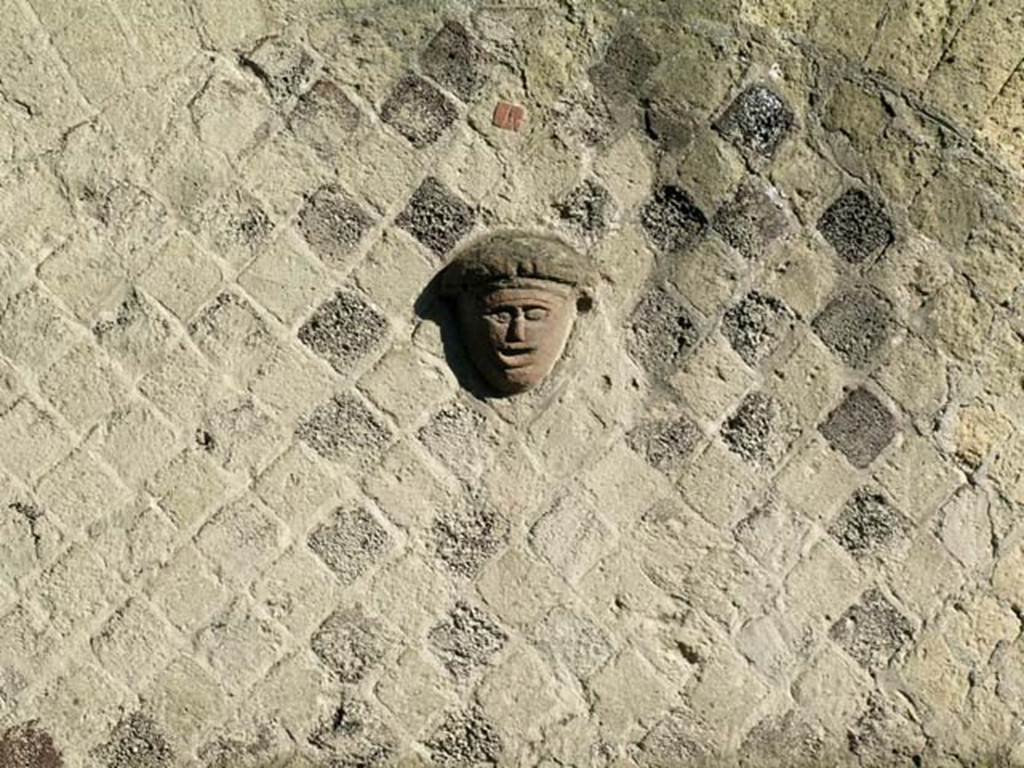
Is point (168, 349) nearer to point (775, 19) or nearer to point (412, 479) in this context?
point (412, 479)

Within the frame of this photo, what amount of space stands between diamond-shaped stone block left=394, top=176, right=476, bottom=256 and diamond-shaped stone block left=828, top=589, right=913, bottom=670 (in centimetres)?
113

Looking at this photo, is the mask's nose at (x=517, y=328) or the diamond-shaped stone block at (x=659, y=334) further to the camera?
the diamond-shaped stone block at (x=659, y=334)

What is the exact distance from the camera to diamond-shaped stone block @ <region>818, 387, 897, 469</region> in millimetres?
3516

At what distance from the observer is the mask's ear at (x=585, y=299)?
344 cm

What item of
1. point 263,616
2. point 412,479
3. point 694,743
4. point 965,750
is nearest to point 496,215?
point 412,479

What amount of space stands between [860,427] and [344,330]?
1097 millimetres

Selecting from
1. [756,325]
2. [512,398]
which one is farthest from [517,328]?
[756,325]

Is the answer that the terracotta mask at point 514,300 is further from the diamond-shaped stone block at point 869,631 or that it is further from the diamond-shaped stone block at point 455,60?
the diamond-shaped stone block at point 869,631

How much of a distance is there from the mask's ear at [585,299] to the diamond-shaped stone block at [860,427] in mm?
548

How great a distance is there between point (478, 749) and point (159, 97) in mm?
1472

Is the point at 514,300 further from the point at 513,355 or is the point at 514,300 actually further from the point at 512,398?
the point at 512,398

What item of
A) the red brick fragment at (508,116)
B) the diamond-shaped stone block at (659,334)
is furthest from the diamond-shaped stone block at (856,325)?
the red brick fragment at (508,116)

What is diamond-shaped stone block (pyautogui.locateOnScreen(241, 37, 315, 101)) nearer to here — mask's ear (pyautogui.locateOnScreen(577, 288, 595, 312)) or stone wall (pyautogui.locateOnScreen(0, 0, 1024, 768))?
stone wall (pyautogui.locateOnScreen(0, 0, 1024, 768))

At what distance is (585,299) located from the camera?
11.3 ft
